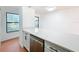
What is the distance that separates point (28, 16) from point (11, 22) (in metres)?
1.49

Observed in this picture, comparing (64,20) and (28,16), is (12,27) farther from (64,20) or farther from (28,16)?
(64,20)

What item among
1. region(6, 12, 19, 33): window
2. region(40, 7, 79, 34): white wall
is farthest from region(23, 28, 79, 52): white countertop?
region(6, 12, 19, 33): window

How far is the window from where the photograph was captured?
459 cm

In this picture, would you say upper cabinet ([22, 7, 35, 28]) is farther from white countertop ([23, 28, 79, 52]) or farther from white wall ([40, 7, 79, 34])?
white countertop ([23, 28, 79, 52])

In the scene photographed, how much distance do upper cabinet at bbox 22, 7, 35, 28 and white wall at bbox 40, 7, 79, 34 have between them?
0.74 m

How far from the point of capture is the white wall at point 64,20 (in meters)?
2.13

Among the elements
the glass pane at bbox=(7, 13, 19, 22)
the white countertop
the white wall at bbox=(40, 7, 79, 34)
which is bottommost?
the white countertop

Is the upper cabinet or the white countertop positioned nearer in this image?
the white countertop

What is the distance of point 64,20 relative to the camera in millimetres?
2473

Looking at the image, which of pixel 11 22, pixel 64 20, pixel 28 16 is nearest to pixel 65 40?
pixel 64 20

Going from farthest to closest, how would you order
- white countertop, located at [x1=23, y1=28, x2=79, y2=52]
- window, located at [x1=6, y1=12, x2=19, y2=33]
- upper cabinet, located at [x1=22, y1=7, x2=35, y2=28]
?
window, located at [x1=6, y1=12, x2=19, y2=33] → upper cabinet, located at [x1=22, y1=7, x2=35, y2=28] → white countertop, located at [x1=23, y1=28, x2=79, y2=52]

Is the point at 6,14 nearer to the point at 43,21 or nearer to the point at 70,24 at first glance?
the point at 43,21
